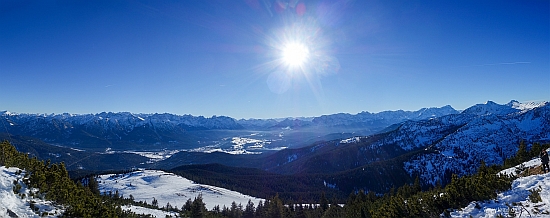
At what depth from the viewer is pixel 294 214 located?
295 feet

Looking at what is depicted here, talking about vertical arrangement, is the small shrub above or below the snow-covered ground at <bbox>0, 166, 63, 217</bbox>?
below

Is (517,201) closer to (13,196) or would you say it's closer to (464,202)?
(464,202)

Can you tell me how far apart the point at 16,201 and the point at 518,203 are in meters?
31.2

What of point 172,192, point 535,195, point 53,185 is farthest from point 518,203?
point 172,192

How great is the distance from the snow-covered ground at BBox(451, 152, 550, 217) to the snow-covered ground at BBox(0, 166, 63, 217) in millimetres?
27770

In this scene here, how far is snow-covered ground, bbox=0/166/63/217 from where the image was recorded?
1648 centimetres

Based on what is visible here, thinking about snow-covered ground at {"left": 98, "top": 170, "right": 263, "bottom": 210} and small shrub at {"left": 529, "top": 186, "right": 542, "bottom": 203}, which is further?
snow-covered ground at {"left": 98, "top": 170, "right": 263, "bottom": 210}

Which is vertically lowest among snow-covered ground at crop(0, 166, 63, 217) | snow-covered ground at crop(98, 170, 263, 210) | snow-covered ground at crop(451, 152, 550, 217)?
snow-covered ground at crop(98, 170, 263, 210)

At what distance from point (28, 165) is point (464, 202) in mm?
34733

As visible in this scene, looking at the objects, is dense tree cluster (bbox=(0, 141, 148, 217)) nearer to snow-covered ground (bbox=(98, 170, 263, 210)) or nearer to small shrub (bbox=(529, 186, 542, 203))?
small shrub (bbox=(529, 186, 542, 203))

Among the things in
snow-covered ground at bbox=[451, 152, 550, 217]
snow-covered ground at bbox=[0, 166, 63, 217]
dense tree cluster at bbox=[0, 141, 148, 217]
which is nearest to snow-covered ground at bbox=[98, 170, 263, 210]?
dense tree cluster at bbox=[0, 141, 148, 217]

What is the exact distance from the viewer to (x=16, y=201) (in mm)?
17766

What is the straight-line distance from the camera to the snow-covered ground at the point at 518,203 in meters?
16.3

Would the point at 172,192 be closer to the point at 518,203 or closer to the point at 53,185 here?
the point at 53,185
